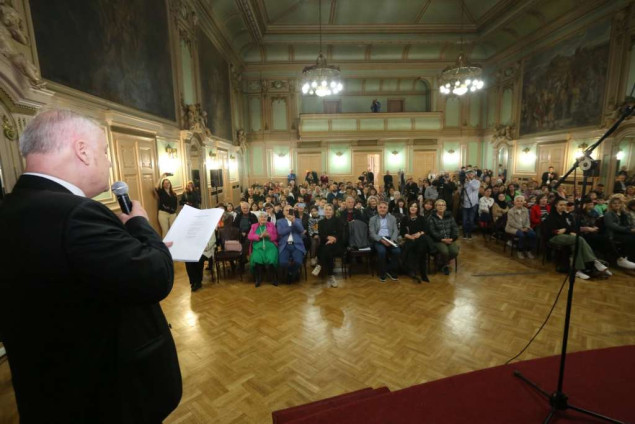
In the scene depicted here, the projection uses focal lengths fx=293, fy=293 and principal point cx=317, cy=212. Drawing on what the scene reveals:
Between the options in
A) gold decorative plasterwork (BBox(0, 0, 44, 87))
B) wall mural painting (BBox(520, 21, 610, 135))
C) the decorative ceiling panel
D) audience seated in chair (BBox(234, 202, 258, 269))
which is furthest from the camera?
the decorative ceiling panel

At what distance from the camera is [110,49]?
17.4ft

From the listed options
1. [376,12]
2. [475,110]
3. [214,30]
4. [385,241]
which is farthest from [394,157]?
[385,241]

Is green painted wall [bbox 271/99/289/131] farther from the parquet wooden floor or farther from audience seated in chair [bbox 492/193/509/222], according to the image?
the parquet wooden floor

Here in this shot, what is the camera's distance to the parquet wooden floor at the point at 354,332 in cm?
263

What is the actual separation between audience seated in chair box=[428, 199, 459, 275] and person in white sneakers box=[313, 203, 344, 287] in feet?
5.47

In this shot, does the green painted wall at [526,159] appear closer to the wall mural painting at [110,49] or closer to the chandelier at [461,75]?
the chandelier at [461,75]

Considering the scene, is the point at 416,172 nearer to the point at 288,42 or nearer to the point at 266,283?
the point at 288,42

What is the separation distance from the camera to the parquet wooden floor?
2.63 metres

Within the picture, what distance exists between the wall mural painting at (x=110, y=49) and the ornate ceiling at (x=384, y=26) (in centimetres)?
388

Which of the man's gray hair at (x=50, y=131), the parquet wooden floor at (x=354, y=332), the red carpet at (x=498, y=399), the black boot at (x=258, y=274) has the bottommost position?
the parquet wooden floor at (x=354, y=332)

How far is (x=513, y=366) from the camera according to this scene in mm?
1681

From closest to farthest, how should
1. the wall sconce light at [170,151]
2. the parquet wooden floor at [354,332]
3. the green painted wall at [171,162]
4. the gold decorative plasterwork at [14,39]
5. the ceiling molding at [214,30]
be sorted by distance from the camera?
the parquet wooden floor at [354,332]
the gold decorative plasterwork at [14,39]
the green painted wall at [171,162]
the wall sconce light at [170,151]
the ceiling molding at [214,30]

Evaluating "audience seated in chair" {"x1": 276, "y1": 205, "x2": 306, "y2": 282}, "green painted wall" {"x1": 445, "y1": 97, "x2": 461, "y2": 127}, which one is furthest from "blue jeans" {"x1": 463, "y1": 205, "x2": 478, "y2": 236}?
"green painted wall" {"x1": 445, "y1": 97, "x2": 461, "y2": 127}

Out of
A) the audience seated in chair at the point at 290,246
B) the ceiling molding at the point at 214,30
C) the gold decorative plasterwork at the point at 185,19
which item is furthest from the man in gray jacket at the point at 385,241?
the ceiling molding at the point at 214,30
